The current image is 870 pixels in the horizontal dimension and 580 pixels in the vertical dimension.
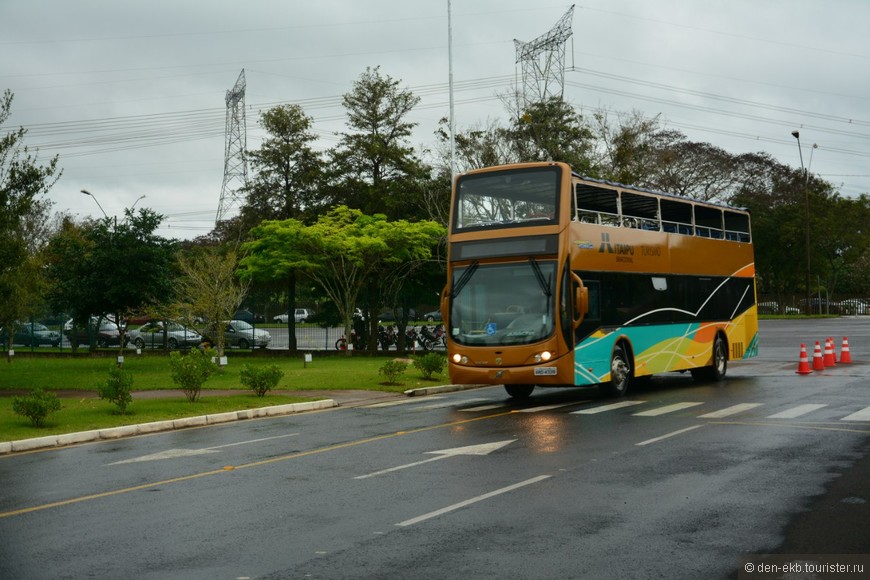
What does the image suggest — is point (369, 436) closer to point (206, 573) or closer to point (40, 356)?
point (206, 573)

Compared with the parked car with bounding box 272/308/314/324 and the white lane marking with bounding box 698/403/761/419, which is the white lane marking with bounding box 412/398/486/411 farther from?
the parked car with bounding box 272/308/314/324

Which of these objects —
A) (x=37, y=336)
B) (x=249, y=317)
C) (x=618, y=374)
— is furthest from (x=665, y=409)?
(x=37, y=336)

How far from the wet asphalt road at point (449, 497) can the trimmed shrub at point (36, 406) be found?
1.79 meters

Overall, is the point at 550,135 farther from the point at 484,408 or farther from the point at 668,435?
the point at 668,435

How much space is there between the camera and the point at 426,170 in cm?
4425

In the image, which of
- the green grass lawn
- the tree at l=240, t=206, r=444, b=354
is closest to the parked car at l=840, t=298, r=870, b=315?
the tree at l=240, t=206, r=444, b=354

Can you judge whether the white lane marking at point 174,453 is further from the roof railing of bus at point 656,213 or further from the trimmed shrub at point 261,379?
the roof railing of bus at point 656,213

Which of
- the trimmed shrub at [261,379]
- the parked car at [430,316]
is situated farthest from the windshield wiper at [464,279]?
the parked car at [430,316]

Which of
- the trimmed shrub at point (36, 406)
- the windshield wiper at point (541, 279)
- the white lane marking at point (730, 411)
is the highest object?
the windshield wiper at point (541, 279)

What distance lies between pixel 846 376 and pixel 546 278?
421 inches

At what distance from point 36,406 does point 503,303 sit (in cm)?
853

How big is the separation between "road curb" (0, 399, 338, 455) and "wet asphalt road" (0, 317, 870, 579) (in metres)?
0.66

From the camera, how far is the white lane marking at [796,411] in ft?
52.3

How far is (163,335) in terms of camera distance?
170ft
